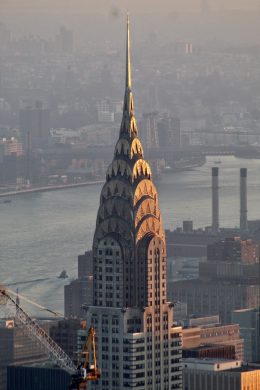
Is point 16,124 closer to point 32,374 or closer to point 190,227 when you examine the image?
point 190,227

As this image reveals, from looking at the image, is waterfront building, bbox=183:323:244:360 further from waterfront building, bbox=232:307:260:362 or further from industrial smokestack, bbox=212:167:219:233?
industrial smokestack, bbox=212:167:219:233

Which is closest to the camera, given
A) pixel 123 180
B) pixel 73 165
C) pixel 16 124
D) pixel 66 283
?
pixel 123 180

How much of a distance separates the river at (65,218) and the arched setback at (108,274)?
10.2 meters

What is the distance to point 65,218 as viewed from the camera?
45562 mm

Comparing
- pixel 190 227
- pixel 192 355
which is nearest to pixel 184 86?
pixel 190 227

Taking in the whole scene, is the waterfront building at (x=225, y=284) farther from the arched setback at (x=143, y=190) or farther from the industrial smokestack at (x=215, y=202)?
the arched setback at (x=143, y=190)

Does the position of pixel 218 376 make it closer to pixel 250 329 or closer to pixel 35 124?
pixel 250 329

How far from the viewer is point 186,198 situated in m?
48.8

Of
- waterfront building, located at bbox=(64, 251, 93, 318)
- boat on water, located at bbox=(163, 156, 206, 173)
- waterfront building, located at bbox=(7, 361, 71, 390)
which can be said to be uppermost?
boat on water, located at bbox=(163, 156, 206, 173)

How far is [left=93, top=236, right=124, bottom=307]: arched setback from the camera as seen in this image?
78.6 feet

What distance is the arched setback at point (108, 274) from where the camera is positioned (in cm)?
2395

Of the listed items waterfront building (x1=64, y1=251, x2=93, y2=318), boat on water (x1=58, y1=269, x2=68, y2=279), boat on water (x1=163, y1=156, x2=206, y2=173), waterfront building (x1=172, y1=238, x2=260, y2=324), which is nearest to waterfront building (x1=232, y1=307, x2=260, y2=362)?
waterfront building (x1=172, y1=238, x2=260, y2=324)

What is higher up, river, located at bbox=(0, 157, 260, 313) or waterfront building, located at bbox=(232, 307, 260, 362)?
river, located at bbox=(0, 157, 260, 313)

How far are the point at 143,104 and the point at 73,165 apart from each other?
2.08 meters
